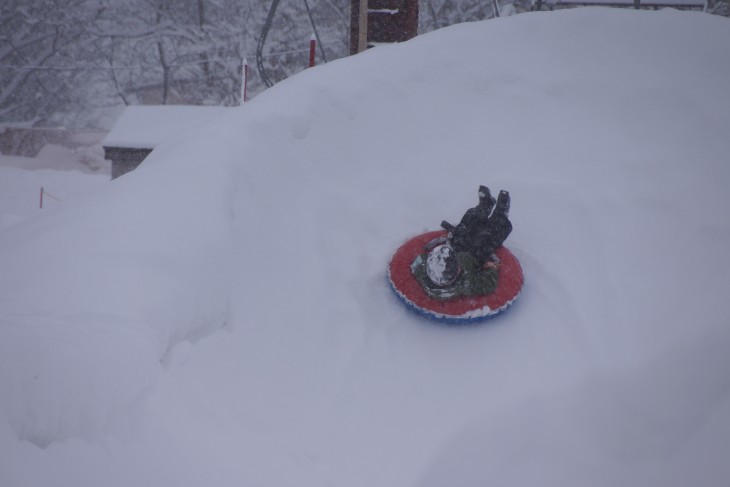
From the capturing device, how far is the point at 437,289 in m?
2.55

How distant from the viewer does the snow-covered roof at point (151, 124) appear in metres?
6.45

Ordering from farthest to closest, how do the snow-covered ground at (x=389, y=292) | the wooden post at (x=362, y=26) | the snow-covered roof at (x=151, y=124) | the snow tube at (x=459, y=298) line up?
the snow-covered roof at (x=151, y=124) < the wooden post at (x=362, y=26) < the snow tube at (x=459, y=298) < the snow-covered ground at (x=389, y=292)

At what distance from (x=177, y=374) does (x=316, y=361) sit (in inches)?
27.1

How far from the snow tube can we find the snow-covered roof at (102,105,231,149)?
434cm

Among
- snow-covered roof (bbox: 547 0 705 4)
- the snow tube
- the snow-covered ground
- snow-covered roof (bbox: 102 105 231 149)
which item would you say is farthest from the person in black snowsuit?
snow-covered roof (bbox: 547 0 705 4)

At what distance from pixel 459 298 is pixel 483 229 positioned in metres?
0.39

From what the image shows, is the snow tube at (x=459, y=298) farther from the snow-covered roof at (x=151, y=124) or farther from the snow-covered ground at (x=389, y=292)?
the snow-covered roof at (x=151, y=124)

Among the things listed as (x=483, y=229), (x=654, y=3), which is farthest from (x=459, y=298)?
(x=654, y=3)

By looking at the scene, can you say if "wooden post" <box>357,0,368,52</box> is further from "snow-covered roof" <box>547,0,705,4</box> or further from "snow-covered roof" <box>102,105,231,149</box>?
"snow-covered roof" <box>547,0,705,4</box>

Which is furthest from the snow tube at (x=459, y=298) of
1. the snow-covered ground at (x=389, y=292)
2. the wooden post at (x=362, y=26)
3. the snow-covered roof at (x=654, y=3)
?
the snow-covered roof at (x=654, y=3)

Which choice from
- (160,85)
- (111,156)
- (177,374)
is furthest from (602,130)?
(160,85)

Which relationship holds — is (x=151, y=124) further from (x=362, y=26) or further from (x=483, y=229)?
(x=483, y=229)

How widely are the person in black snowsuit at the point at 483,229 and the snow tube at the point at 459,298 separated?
0.16 m

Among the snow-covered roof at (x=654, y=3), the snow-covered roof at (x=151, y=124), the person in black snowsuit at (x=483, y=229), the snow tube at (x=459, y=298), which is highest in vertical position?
the snow-covered roof at (x=654, y=3)
